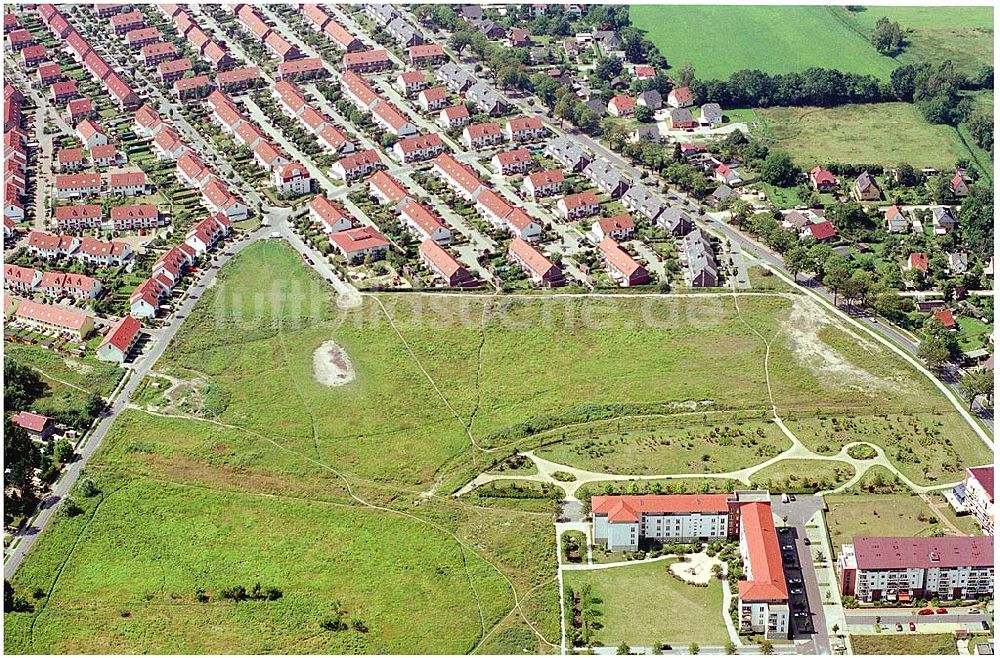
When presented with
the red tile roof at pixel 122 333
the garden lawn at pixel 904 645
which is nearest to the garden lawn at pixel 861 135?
the red tile roof at pixel 122 333

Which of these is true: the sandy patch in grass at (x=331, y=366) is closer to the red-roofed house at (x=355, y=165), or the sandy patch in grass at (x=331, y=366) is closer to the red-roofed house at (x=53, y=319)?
the red-roofed house at (x=53, y=319)

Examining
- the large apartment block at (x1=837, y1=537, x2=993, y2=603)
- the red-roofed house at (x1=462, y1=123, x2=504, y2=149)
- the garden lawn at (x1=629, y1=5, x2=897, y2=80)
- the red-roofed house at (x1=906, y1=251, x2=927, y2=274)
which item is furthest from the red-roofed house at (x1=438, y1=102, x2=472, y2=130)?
the large apartment block at (x1=837, y1=537, x2=993, y2=603)

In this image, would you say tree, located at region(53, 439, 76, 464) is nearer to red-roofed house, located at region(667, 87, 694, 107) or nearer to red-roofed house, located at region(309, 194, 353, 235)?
red-roofed house, located at region(309, 194, 353, 235)

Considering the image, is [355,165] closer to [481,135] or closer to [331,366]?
[481,135]

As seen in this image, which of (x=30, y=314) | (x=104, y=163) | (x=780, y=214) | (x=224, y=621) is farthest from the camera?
(x=104, y=163)

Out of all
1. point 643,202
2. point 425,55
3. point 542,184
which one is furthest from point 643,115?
point 425,55

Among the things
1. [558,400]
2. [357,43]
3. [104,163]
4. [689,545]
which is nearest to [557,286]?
[558,400]

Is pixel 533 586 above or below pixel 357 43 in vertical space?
below

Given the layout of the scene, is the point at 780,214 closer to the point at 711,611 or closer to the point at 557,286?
the point at 557,286
